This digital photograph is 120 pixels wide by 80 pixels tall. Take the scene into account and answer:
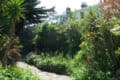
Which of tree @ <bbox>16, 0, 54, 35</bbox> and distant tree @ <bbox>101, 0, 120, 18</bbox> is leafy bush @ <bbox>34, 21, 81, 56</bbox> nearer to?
tree @ <bbox>16, 0, 54, 35</bbox>

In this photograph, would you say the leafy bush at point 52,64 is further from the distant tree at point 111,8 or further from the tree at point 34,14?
the tree at point 34,14

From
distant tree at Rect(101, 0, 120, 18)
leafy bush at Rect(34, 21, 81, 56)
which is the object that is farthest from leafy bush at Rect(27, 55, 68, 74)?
distant tree at Rect(101, 0, 120, 18)

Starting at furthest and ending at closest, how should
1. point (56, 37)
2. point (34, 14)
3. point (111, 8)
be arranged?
point (34, 14)
point (56, 37)
point (111, 8)

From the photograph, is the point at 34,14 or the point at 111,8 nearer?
the point at 111,8

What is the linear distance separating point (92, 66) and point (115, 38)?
1.20 m

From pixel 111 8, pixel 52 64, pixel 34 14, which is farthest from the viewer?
pixel 34 14

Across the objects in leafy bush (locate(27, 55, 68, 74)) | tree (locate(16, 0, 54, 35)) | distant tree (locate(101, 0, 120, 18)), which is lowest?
leafy bush (locate(27, 55, 68, 74))

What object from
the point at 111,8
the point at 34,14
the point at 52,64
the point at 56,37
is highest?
the point at 111,8

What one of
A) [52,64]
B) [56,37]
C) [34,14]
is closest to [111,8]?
[52,64]

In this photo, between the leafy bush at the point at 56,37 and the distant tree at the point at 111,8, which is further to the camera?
the leafy bush at the point at 56,37

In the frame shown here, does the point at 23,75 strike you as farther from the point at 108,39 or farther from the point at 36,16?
the point at 36,16

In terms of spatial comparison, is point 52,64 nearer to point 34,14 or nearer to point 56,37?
point 56,37

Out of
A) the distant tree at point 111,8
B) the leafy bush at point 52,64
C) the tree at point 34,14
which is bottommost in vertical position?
the leafy bush at point 52,64

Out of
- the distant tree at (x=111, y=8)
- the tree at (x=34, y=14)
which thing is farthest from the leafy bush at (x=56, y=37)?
the distant tree at (x=111, y=8)
